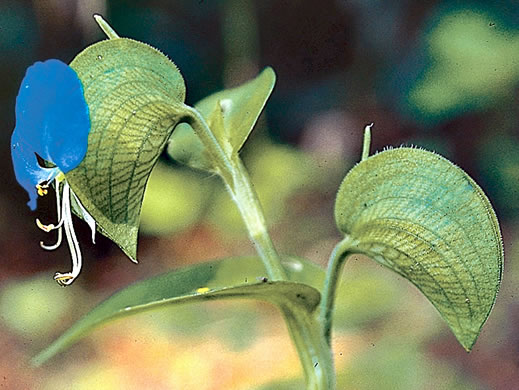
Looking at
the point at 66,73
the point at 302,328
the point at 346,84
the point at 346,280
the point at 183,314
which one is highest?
the point at 66,73

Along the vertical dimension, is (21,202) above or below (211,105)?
below

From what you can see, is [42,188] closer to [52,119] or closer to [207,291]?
[52,119]

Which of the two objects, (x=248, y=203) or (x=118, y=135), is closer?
(x=118, y=135)

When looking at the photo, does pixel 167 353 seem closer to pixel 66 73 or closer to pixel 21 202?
pixel 21 202

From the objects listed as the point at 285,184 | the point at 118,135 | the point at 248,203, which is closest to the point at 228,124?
the point at 248,203

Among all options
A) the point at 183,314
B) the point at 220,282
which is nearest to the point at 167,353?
the point at 183,314

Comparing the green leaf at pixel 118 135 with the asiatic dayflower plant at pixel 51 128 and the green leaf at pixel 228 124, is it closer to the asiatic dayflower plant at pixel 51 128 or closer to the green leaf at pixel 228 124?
the asiatic dayflower plant at pixel 51 128

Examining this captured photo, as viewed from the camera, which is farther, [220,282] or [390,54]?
[390,54]

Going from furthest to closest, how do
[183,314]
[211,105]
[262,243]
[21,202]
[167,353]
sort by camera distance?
[21,202] → [183,314] → [167,353] → [211,105] → [262,243]
